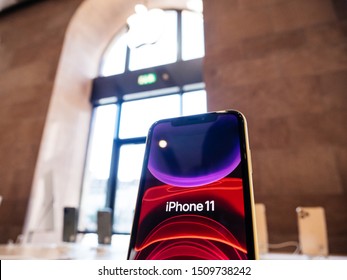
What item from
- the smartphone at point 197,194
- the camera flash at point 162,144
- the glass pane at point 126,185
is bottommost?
the smartphone at point 197,194

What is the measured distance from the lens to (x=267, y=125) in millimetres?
2020

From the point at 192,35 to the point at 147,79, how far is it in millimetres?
1198

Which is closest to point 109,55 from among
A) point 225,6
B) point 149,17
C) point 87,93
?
point 87,93

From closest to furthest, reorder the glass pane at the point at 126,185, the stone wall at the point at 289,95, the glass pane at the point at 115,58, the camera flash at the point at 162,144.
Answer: the camera flash at the point at 162,144 → the stone wall at the point at 289,95 → the glass pane at the point at 126,185 → the glass pane at the point at 115,58

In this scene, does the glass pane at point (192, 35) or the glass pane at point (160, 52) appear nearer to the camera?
the glass pane at point (192, 35)

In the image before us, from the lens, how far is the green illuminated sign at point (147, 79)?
378 centimetres

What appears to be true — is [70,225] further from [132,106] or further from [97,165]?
[132,106]

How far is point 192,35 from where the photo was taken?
164 inches

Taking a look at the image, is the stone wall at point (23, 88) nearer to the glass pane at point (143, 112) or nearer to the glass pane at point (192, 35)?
the glass pane at point (143, 112)

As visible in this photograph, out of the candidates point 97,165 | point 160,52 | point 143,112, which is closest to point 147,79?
point 143,112

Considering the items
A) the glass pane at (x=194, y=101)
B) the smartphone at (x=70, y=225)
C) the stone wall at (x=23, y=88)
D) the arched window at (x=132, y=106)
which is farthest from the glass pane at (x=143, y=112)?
the smartphone at (x=70, y=225)

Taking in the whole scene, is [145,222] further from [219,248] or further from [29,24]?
[29,24]

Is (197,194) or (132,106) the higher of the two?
(132,106)

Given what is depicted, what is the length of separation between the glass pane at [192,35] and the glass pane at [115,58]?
1212 mm
